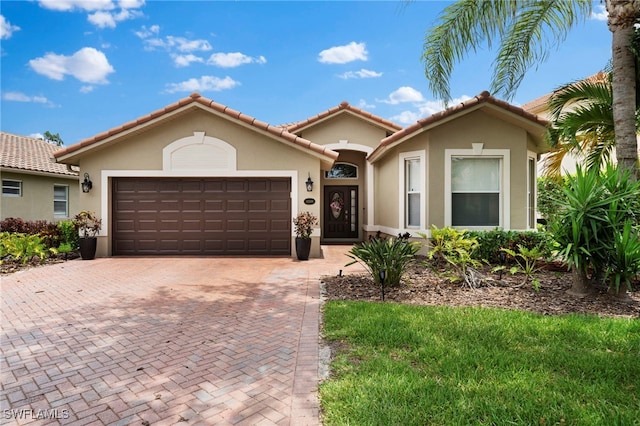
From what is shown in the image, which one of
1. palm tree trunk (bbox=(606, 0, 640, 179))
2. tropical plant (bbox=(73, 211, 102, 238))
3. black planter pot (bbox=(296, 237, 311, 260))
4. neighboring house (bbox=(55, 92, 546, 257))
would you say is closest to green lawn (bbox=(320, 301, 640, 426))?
palm tree trunk (bbox=(606, 0, 640, 179))

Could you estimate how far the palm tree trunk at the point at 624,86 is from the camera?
6.88 meters

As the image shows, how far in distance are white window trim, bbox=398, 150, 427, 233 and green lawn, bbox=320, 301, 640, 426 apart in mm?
5702

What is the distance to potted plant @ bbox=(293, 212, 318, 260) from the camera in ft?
36.2

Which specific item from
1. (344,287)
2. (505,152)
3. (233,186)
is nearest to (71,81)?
(233,186)

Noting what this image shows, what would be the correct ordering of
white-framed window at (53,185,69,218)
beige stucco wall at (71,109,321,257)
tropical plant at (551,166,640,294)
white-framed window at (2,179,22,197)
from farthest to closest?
white-framed window at (53,185,69,218) → white-framed window at (2,179,22,197) → beige stucco wall at (71,109,321,257) → tropical plant at (551,166,640,294)

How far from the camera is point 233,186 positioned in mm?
11773

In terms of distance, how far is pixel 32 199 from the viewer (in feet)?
57.6

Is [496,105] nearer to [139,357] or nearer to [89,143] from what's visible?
[139,357]

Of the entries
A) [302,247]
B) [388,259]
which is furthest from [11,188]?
[388,259]

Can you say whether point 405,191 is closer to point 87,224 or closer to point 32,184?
point 87,224

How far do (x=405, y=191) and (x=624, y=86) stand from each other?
19.0ft

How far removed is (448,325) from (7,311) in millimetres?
6878

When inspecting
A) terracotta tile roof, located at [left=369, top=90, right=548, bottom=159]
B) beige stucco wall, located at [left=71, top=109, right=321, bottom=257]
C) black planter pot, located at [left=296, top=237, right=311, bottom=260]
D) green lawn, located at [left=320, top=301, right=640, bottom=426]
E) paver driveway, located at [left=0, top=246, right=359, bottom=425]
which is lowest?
paver driveway, located at [left=0, top=246, right=359, bottom=425]

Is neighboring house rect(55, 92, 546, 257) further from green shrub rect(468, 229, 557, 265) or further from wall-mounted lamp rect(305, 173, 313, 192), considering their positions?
green shrub rect(468, 229, 557, 265)
